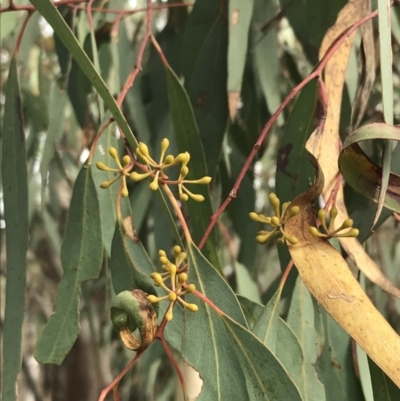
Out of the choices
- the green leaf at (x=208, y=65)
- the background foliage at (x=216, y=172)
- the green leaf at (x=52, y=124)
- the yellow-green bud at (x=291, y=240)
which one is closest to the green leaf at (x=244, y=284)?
the background foliage at (x=216, y=172)

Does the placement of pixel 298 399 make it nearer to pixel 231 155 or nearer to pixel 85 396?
pixel 231 155

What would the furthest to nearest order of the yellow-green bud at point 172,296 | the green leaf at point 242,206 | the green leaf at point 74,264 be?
1. the green leaf at point 242,206
2. the green leaf at point 74,264
3. the yellow-green bud at point 172,296

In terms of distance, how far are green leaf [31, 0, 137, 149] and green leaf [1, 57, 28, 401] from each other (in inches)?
7.3

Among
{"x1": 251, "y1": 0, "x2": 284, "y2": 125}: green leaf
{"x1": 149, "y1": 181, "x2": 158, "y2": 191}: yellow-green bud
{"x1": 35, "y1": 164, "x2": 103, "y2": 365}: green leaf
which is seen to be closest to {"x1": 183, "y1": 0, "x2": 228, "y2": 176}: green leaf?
{"x1": 251, "y1": 0, "x2": 284, "y2": 125}: green leaf

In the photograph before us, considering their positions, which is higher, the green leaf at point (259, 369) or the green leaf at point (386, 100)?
the green leaf at point (386, 100)

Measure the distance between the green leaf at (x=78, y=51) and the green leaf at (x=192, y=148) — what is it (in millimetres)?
165

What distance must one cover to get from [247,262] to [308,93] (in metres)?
0.42

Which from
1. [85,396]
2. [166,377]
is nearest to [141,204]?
[166,377]

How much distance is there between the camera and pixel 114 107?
1.41 feet

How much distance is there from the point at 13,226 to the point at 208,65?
338 mm

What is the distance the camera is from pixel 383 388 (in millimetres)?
449

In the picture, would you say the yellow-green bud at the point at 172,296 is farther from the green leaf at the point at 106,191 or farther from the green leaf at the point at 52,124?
the green leaf at the point at 52,124

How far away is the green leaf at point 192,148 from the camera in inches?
23.5

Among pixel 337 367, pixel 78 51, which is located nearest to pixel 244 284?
pixel 337 367
